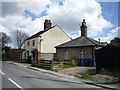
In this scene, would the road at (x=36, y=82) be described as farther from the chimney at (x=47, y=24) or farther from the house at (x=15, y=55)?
the house at (x=15, y=55)

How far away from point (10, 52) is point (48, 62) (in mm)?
35719

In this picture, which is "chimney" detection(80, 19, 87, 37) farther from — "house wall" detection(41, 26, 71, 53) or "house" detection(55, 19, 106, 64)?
"house wall" detection(41, 26, 71, 53)

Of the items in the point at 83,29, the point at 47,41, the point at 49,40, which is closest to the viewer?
the point at 83,29

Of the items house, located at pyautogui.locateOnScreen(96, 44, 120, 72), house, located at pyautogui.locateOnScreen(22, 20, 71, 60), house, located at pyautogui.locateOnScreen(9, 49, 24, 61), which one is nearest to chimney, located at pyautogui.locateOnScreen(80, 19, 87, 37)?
house, located at pyautogui.locateOnScreen(22, 20, 71, 60)

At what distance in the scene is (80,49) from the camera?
2812 cm

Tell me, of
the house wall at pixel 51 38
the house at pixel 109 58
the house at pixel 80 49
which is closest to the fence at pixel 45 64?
the house at pixel 80 49

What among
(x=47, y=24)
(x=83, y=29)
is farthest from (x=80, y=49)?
(x=47, y=24)

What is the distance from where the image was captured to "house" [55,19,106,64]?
2616cm

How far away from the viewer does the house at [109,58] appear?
14703mm

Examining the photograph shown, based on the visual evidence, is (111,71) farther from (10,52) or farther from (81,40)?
(10,52)

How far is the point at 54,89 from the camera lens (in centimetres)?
895

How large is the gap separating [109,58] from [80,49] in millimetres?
12732

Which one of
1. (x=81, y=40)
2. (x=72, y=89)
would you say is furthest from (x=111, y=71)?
(x=81, y=40)

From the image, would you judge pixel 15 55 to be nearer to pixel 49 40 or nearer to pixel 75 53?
pixel 49 40
